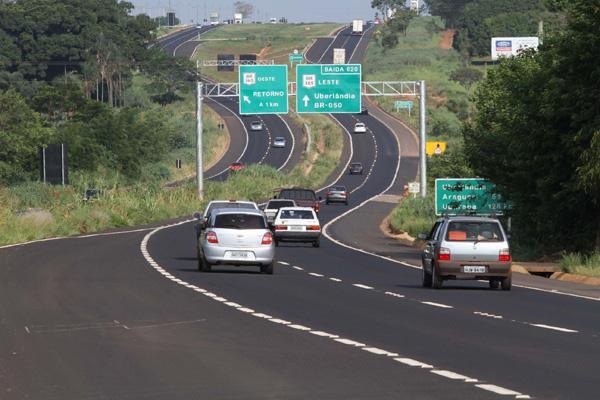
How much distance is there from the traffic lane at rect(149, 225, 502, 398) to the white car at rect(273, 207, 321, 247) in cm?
380

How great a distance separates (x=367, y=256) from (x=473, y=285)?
14510 millimetres

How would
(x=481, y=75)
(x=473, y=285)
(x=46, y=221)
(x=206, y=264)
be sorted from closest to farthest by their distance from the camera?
1. (x=473, y=285)
2. (x=206, y=264)
3. (x=46, y=221)
4. (x=481, y=75)

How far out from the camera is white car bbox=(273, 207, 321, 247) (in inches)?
2116

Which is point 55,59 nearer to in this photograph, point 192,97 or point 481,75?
point 192,97

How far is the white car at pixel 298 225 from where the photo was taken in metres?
53.8

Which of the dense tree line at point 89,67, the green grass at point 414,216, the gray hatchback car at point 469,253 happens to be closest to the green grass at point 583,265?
the gray hatchback car at point 469,253

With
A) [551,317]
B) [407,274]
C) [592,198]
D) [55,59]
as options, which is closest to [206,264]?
[407,274]

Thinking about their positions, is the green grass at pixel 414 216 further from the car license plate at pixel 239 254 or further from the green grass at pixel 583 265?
the car license plate at pixel 239 254

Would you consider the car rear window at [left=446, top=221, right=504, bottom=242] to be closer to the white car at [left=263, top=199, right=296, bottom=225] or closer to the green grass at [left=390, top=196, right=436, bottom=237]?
the white car at [left=263, top=199, right=296, bottom=225]

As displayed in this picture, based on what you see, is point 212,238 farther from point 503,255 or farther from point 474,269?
point 503,255

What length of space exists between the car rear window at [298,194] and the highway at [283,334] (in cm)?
3498

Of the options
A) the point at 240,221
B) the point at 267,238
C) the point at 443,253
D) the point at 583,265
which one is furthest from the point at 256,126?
the point at 443,253

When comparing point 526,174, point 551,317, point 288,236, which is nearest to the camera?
point 551,317

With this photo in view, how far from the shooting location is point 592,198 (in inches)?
1644
